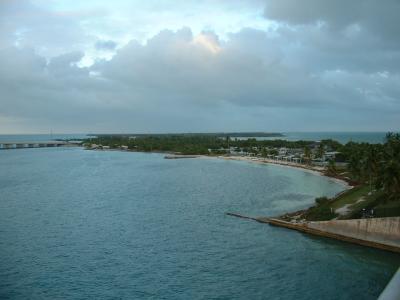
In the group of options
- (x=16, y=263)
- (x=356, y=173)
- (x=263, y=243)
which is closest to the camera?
Answer: (x=16, y=263)

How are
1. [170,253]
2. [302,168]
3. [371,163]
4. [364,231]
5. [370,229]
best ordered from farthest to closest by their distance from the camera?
[302,168], [371,163], [364,231], [370,229], [170,253]

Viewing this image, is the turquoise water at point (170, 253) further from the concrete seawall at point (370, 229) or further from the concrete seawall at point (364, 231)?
the concrete seawall at point (370, 229)

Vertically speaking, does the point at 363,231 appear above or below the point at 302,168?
below

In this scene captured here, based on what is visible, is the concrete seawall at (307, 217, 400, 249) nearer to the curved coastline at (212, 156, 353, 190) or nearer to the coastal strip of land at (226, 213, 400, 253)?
the coastal strip of land at (226, 213, 400, 253)

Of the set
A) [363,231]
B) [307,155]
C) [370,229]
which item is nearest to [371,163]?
[363,231]

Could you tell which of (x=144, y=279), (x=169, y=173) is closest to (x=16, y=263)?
(x=144, y=279)

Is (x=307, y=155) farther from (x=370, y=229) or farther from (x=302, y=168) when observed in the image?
(x=370, y=229)

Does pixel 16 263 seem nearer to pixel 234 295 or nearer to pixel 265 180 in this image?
pixel 234 295

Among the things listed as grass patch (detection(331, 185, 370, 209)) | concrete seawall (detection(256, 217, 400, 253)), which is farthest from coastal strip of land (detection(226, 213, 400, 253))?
grass patch (detection(331, 185, 370, 209))
